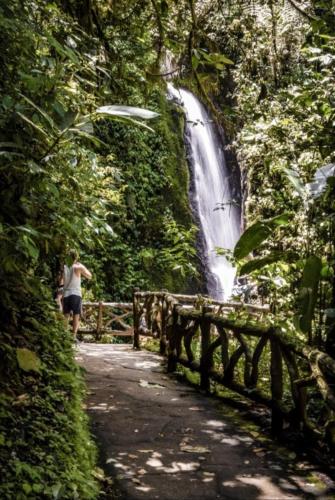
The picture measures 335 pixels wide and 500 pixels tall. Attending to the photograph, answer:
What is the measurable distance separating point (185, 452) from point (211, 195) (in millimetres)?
18951

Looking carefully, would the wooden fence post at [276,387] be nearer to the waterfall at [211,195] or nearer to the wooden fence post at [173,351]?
the wooden fence post at [173,351]

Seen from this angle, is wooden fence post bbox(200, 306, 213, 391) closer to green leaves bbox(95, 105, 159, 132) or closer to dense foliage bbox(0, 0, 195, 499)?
dense foliage bbox(0, 0, 195, 499)

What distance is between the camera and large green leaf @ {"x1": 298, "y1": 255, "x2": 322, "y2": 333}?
2.29 m

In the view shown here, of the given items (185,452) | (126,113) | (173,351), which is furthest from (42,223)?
(173,351)

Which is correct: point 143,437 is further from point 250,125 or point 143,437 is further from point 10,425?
point 250,125

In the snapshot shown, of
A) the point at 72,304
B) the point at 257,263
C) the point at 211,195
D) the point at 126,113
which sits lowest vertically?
the point at 72,304

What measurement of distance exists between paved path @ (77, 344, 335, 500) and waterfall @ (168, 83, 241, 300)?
15.5 m

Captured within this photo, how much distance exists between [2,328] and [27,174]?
1201mm

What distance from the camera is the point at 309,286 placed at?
2322mm

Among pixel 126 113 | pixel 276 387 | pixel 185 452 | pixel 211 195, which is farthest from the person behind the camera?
pixel 211 195

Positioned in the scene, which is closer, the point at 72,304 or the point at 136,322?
the point at 72,304

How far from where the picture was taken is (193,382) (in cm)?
727

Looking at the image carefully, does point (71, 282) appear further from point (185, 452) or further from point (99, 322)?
point (99, 322)

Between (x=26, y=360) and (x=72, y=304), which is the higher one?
(x=72, y=304)
